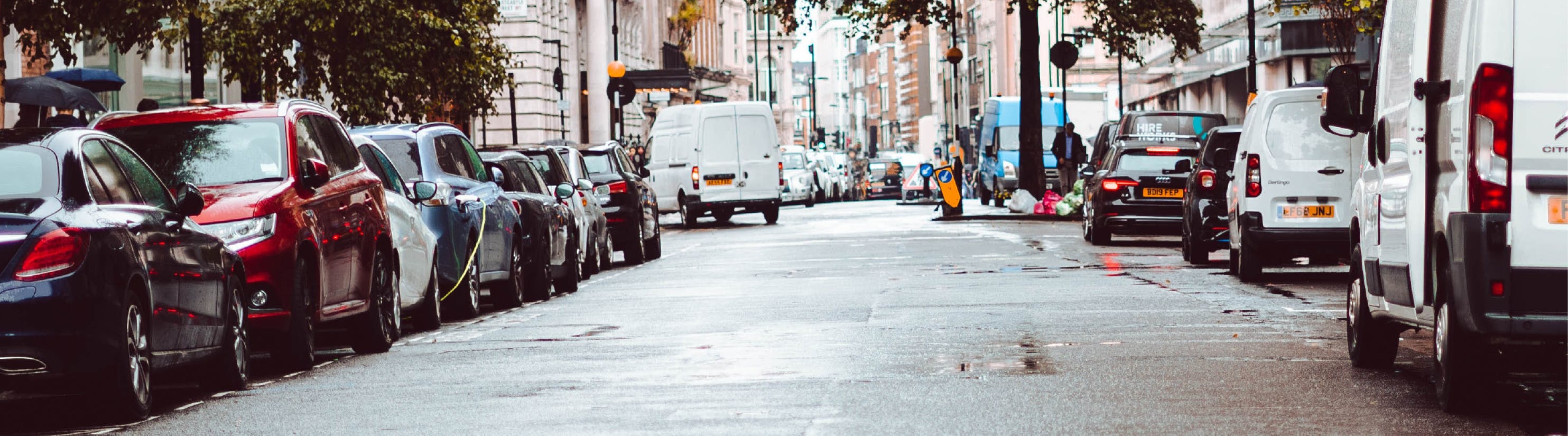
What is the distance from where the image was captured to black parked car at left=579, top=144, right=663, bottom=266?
2748 cm

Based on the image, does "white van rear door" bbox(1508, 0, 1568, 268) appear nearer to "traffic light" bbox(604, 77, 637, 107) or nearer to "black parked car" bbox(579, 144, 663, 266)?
"black parked car" bbox(579, 144, 663, 266)

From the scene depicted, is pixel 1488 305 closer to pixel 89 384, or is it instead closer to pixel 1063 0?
pixel 89 384

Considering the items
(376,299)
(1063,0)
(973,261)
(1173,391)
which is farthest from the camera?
(1063,0)

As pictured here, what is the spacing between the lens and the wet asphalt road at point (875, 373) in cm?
873

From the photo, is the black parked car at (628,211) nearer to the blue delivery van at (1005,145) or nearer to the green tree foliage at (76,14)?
the green tree foliage at (76,14)

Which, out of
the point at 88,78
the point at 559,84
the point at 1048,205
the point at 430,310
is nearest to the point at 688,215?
the point at 1048,205

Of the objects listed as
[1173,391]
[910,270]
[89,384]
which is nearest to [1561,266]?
[1173,391]

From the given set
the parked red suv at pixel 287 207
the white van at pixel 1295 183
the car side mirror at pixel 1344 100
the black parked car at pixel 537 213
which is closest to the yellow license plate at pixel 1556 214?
the car side mirror at pixel 1344 100

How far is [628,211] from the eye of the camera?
91.1 feet

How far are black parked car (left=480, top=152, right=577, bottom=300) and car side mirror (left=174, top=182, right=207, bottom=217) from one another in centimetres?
798

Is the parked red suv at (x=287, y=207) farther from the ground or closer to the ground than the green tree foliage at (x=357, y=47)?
closer to the ground

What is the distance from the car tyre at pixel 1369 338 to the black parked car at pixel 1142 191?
1650cm

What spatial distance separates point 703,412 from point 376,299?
4.85 m

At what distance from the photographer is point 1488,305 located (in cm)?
805
